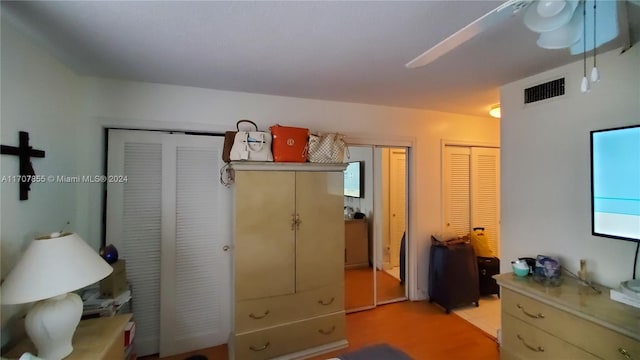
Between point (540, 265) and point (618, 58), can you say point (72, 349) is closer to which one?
point (540, 265)

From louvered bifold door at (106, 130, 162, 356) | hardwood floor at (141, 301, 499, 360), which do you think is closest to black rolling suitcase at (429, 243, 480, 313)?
hardwood floor at (141, 301, 499, 360)

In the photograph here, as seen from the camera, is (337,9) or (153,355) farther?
(153,355)

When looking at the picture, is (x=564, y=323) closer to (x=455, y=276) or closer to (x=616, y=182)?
(x=616, y=182)

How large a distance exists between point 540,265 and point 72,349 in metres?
2.91

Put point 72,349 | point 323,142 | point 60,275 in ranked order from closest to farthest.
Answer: point 60,275 < point 72,349 < point 323,142

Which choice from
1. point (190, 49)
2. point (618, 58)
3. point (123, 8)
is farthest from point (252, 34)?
point (618, 58)

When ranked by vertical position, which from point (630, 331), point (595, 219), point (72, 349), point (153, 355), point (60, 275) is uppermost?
point (595, 219)

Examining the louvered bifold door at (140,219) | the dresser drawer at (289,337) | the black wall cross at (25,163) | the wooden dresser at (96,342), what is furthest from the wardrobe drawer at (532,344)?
the black wall cross at (25,163)

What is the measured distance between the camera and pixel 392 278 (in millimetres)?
3945

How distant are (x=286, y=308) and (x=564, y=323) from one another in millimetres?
1885

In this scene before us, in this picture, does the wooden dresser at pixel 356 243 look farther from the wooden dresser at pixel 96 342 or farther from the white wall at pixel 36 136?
the white wall at pixel 36 136

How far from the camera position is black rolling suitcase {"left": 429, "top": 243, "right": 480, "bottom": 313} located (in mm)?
3117

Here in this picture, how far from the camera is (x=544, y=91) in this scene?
7.29ft

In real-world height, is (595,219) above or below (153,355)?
above
